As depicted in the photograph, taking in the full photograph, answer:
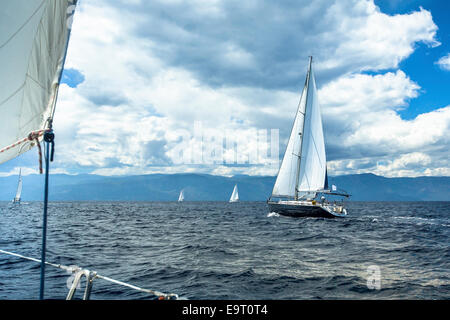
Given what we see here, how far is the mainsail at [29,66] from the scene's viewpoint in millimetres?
3871

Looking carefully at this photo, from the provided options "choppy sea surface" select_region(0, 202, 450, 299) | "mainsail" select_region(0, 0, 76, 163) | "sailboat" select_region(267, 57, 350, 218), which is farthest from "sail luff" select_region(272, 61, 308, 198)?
"mainsail" select_region(0, 0, 76, 163)

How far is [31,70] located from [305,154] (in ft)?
154

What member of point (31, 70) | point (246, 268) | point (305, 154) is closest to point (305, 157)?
point (305, 154)

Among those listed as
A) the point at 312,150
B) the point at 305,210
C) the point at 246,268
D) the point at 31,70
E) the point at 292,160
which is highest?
the point at 312,150

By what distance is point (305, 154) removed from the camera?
4831 cm

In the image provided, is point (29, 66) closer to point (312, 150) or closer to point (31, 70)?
point (31, 70)

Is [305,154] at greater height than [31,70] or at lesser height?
greater

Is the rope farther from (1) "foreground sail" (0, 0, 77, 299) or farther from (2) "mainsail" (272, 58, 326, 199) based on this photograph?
(2) "mainsail" (272, 58, 326, 199)

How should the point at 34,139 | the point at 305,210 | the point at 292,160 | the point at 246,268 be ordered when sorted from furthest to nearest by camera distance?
the point at 292,160 < the point at 305,210 < the point at 246,268 < the point at 34,139

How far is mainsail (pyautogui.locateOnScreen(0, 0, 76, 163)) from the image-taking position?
152 inches

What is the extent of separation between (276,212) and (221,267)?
112 feet
